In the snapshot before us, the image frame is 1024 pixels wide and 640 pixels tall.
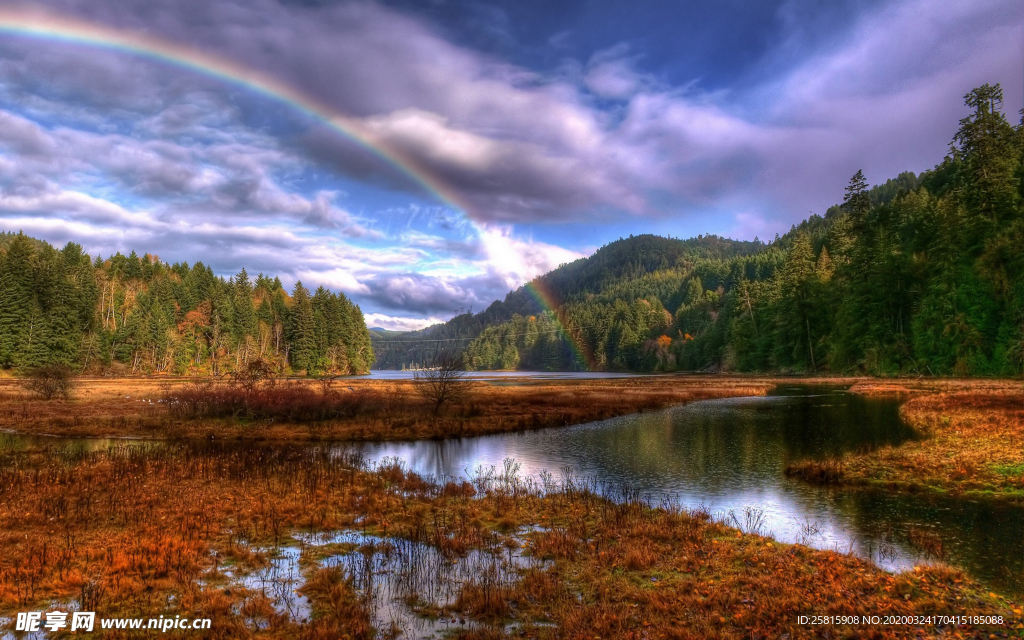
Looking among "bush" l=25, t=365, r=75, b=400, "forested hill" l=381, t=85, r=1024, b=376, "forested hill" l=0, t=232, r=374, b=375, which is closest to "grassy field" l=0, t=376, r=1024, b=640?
"bush" l=25, t=365, r=75, b=400

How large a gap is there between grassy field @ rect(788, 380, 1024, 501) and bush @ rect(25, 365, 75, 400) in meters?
61.7

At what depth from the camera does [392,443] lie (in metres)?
33.8

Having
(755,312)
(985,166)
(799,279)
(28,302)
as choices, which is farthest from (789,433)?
(28,302)

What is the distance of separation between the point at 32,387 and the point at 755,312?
129868 millimetres

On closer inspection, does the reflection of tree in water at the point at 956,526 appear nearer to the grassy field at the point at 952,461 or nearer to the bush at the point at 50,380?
the grassy field at the point at 952,461

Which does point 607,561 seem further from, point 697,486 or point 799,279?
point 799,279

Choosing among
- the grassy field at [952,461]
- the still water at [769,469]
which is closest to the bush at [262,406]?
the still water at [769,469]

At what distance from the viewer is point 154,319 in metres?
111

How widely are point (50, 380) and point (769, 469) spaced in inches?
2434

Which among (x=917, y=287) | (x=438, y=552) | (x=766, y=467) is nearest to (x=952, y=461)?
(x=766, y=467)

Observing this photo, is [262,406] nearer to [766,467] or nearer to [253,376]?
[253,376]

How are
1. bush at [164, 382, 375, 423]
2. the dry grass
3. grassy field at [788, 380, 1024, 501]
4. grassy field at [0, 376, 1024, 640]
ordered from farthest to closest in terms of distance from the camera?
bush at [164, 382, 375, 423]
the dry grass
grassy field at [788, 380, 1024, 501]
grassy field at [0, 376, 1024, 640]

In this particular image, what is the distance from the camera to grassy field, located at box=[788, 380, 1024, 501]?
1797cm

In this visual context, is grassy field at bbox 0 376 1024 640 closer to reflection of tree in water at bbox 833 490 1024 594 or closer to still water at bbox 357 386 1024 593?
reflection of tree in water at bbox 833 490 1024 594
